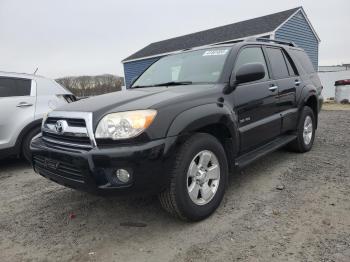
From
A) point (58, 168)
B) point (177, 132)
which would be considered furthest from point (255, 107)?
point (58, 168)

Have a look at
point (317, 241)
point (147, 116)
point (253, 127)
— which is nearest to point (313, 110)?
point (253, 127)

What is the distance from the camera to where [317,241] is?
2.87 meters

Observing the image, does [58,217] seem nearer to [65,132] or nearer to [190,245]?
[65,132]

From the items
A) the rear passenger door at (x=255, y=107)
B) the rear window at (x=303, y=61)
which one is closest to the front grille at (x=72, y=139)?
the rear passenger door at (x=255, y=107)

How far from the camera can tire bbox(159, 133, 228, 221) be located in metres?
3.03

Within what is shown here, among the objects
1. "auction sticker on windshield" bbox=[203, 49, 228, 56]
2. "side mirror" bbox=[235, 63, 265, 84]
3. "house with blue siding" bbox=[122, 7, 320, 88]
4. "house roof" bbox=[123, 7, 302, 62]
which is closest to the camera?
"side mirror" bbox=[235, 63, 265, 84]

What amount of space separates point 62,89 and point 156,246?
4.36 metres

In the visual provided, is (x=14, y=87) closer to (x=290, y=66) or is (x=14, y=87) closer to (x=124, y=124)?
(x=124, y=124)

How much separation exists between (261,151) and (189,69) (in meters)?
1.32

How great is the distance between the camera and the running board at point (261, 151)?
3.86m

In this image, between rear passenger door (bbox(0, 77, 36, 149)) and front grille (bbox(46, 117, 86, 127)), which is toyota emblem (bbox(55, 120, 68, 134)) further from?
rear passenger door (bbox(0, 77, 36, 149))

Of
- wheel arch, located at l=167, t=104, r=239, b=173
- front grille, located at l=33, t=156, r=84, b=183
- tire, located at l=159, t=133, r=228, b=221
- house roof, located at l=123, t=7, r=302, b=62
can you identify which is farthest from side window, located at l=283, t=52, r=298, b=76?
house roof, located at l=123, t=7, r=302, b=62

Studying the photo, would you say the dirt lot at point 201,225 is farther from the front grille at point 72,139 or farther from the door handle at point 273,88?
the door handle at point 273,88

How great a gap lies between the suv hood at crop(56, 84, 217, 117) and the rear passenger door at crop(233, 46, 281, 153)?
484 millimetres
